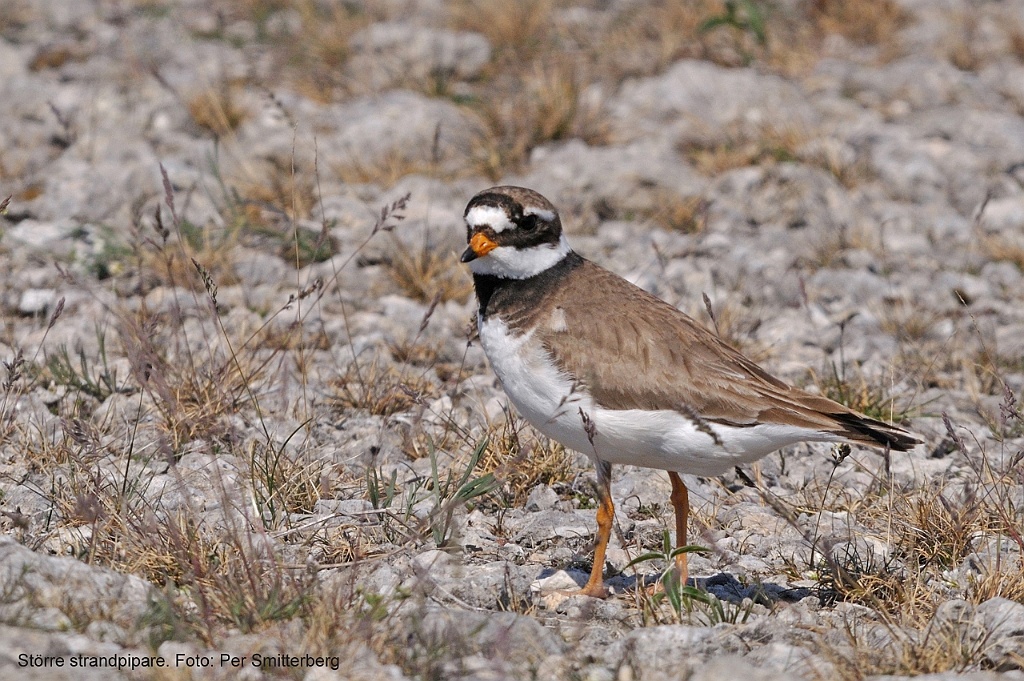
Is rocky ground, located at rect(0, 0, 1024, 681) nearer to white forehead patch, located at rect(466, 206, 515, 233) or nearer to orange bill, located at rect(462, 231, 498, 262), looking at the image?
orange bill, located at rect(462, 231, 498, 262)

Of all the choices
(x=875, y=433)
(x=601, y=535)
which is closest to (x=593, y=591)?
(x=601, y=535)

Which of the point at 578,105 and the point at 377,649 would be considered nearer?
the point at 377,649

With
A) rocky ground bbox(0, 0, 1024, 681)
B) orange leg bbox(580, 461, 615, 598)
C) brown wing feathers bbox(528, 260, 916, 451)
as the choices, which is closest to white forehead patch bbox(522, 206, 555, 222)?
brown wing feathers bbox(528, 260, 916, 451)

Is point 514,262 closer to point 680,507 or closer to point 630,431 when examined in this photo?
point 630,431

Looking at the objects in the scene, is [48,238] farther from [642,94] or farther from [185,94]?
[642,94]

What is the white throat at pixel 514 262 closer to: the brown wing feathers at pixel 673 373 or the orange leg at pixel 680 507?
the brown wing feathers at pixel 673 373

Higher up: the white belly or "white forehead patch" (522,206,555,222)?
"white forehead patch" (522,206,555,222)

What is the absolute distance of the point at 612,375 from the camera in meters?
4.41

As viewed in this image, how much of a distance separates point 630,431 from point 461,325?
2.65m

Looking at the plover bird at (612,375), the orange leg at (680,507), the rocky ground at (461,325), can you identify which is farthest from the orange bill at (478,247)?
the orange leg at (680,507)

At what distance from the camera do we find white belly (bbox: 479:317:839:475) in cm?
425

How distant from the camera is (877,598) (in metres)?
4.12

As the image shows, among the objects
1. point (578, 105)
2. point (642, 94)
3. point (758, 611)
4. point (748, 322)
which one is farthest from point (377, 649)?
point (642, 94)

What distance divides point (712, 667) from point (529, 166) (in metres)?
5.53
